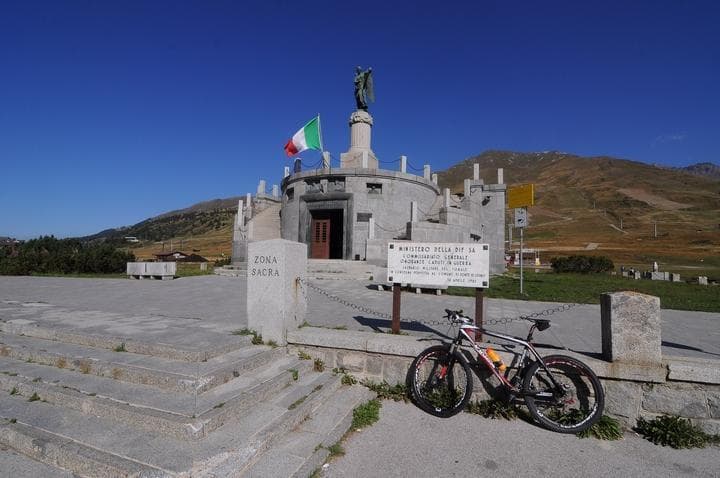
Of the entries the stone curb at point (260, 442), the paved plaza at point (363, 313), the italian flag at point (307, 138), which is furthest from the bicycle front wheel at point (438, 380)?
the italian flag at point (307, 138)

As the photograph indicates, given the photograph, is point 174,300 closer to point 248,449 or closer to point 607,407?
point 248,449

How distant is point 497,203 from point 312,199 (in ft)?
36.4

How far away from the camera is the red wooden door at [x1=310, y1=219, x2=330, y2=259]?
21.8 meters

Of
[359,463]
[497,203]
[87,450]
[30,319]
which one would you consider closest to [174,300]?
[30,319]

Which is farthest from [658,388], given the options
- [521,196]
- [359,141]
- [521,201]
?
[359,141]

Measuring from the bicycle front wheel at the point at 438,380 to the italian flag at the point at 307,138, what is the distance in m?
19.3

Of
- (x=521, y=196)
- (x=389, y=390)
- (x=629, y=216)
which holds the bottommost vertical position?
(x=389, y=390)

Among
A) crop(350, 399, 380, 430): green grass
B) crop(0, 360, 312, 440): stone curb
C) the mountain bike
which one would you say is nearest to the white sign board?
the mountain bike

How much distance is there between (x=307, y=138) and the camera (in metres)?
22.8

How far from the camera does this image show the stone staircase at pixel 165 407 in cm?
300

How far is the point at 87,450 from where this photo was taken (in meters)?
2.99

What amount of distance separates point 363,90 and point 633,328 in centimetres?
2183

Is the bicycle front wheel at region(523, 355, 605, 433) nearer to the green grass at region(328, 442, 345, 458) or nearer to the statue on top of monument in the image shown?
the green grass at region(328, 442, 345, 458)

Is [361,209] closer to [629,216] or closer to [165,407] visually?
[165,407]
